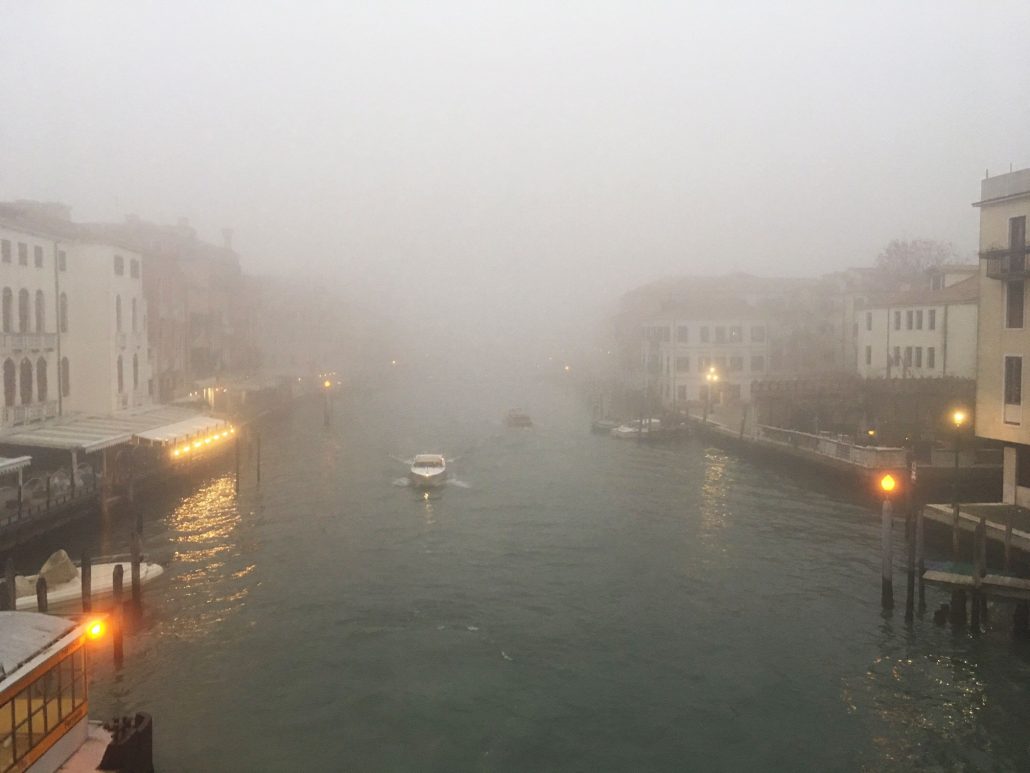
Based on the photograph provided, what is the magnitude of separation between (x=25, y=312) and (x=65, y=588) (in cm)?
1840

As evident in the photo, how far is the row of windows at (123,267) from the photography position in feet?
136

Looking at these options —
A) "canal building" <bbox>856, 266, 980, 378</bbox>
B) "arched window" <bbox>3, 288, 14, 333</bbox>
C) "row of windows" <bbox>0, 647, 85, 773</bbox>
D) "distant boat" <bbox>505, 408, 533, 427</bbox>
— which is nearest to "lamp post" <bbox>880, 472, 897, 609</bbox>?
"row of windows" <bbox>0, 647, 85, 773</bbox>

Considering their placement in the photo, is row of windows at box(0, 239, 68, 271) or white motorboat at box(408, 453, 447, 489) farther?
white motorboat at box(408, 453, 447, 489)

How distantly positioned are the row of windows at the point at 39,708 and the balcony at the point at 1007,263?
23869 mm

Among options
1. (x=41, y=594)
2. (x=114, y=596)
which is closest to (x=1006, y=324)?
(x=114, y=596)

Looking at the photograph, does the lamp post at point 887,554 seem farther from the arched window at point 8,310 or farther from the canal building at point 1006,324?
the arched window at point 8,310

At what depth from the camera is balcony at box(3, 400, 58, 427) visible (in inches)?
1263

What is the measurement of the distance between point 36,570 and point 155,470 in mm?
11542

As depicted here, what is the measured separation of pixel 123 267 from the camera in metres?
42.4

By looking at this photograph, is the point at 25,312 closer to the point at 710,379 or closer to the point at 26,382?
the point at 26,382

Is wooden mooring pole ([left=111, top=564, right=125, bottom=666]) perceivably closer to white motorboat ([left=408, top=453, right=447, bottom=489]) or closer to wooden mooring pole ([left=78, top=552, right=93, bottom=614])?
wooden mooring pole ([left=78, top=552, right=93, bottom=614])

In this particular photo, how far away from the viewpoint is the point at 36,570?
23438 millimetres

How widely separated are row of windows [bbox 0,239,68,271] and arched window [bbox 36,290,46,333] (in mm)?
1239

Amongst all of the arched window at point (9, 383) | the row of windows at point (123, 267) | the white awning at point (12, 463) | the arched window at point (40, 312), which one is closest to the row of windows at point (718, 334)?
the row of windows at point (123, 267)
